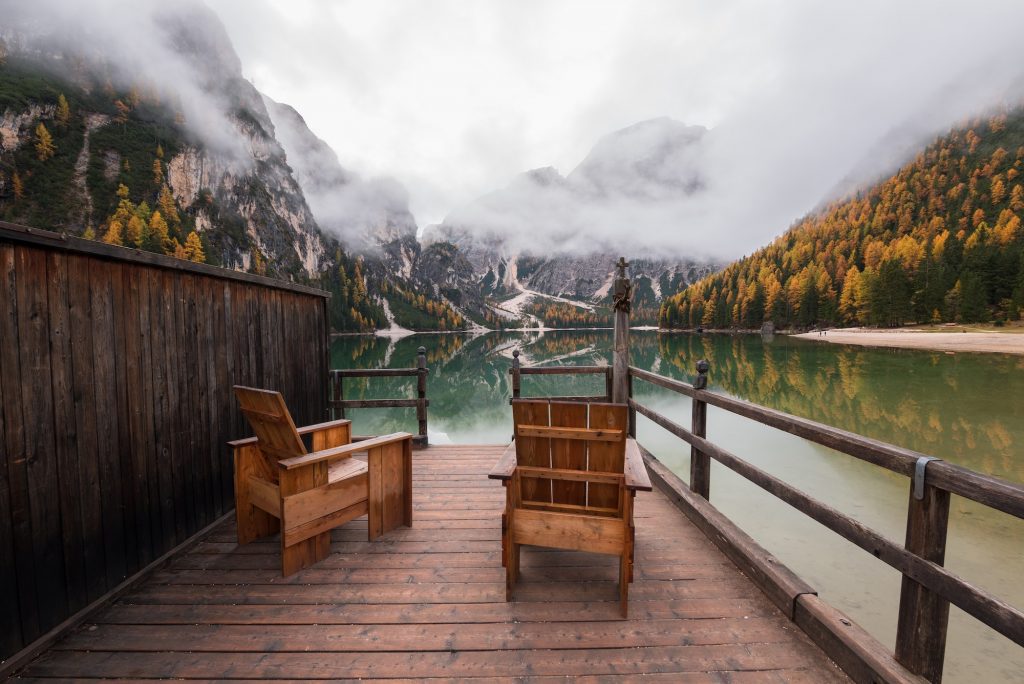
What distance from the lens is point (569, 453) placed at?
294 cm

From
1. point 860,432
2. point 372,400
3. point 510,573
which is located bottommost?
point 860,432

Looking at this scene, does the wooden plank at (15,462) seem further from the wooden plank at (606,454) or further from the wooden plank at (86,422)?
the wooden plank at (606,454)

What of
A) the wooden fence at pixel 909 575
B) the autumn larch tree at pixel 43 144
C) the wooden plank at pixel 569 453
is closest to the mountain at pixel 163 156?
the autumn larch tree at pixel 43 144

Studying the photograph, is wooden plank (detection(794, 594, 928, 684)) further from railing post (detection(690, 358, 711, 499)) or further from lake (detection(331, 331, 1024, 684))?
lake (detection(331, 331, 1024, 684))

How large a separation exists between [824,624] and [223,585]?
3.83 m

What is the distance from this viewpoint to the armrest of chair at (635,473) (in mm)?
2611

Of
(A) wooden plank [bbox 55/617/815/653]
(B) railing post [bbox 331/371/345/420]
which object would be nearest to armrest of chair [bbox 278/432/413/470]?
(A) wooden plank [bbox 55/617/815/653]

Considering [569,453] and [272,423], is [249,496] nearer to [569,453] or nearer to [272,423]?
[272,423]

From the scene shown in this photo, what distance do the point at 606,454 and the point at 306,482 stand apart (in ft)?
7.25

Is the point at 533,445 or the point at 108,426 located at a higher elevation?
the point at 108,426

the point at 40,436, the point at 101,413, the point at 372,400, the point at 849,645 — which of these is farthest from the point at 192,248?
the point at 849,645

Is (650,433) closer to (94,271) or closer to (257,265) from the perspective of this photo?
(94,271)

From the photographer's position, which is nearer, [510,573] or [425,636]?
[425,636]

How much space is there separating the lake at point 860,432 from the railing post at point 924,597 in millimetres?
2845
